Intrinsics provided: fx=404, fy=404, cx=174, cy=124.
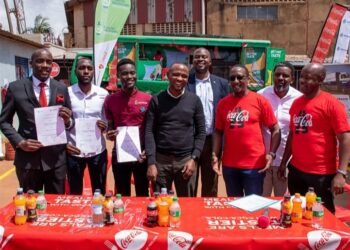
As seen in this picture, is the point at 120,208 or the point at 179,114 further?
the point at 179,114

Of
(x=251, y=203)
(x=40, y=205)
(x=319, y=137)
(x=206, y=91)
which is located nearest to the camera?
(x=40, y=205)

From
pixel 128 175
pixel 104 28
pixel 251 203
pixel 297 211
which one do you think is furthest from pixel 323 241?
pixel 104 28

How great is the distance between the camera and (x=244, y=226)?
2.80 meters

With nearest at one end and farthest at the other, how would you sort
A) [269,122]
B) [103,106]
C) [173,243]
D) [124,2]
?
[173,243] → [269,122] → [103,106] → [124,2]

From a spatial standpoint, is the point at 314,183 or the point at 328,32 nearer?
the point at 314,183

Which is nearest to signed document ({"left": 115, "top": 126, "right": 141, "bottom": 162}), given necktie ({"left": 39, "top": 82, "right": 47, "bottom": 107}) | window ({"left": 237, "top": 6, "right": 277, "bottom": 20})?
necktie ({"left": 39, "top": 82, "right": 47, "bottom": 107})

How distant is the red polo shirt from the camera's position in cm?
411

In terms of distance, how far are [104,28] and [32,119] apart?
5.54m

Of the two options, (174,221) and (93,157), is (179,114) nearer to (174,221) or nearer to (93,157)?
(93,157)

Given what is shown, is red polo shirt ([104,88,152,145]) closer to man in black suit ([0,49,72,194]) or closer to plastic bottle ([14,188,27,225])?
man in black suit ([0,49,72,194])

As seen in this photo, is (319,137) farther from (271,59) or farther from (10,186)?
(271,59)

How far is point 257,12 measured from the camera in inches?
973

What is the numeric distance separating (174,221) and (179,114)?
1.36 metres

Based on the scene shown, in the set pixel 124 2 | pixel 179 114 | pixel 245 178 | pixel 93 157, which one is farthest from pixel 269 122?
pixel 124 2
